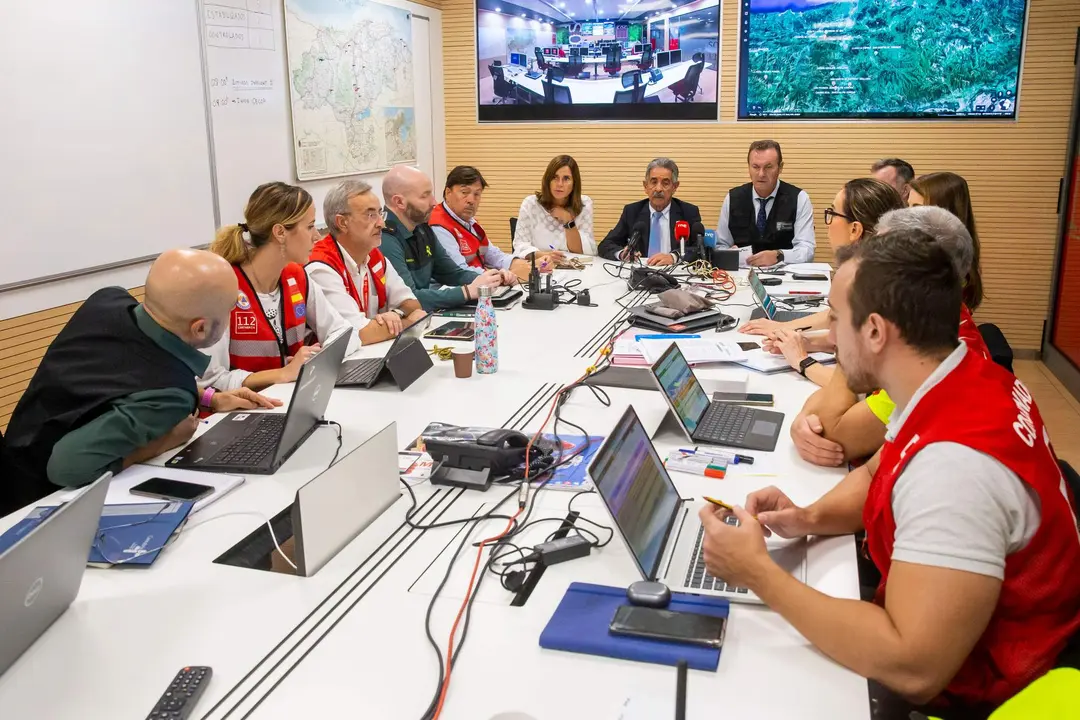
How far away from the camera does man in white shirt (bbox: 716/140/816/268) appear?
5.70 meters

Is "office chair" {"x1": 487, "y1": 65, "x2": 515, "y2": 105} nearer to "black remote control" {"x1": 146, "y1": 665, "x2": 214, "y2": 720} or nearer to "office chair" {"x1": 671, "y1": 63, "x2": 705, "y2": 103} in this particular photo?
"office chair" {"x1": 671, "y1": 63, "x2": 705, "y2": 103}

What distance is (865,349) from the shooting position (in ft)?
5.17

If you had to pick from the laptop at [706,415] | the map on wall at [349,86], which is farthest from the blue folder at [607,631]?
the map on wall at [349,86]

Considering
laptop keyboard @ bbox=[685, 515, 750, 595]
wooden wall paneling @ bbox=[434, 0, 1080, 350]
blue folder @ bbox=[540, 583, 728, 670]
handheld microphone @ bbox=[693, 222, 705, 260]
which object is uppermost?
wooden wall paneling @ bbox=[434, 0, 1080, 350]

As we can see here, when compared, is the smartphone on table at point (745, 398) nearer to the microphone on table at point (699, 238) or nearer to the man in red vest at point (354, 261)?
the man in red vest at point (354, 261)

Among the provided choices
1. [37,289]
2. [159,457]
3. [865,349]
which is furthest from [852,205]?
[37,289]

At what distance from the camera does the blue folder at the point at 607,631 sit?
1.40m

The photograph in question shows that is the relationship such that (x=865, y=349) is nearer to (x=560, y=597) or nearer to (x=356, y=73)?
(x=560, y=597)

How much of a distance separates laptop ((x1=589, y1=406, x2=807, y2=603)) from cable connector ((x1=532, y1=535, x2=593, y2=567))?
0.50ft

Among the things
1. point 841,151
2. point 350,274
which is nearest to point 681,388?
point 350,274

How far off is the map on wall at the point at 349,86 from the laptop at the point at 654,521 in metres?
3.89

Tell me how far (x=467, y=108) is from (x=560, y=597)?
593cm

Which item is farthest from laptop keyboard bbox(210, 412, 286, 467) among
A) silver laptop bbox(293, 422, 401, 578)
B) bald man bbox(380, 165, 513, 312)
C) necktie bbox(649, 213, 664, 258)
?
necktie bbox(649, 213, 664, 258)

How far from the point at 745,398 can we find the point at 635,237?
9.68 feet
